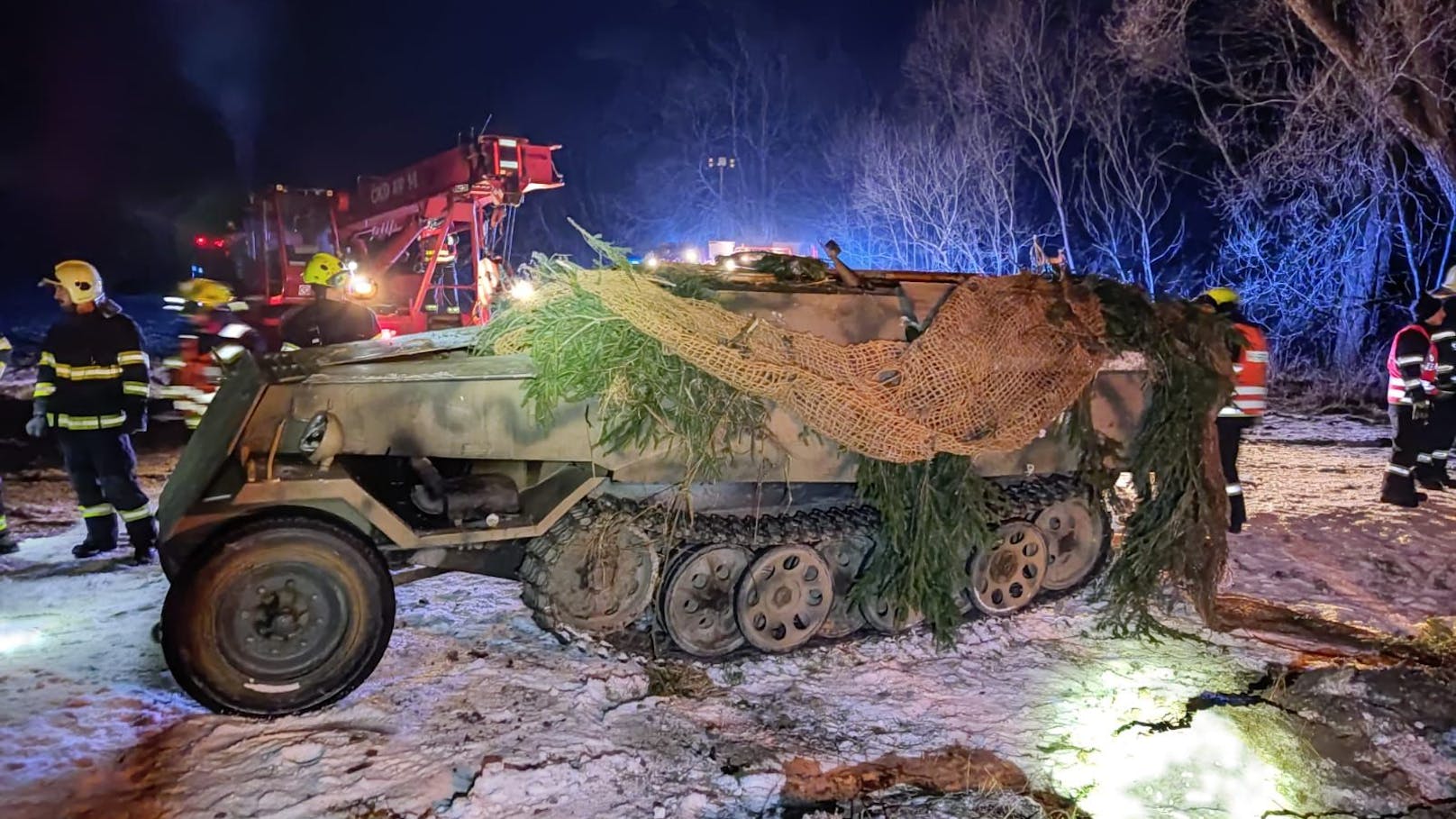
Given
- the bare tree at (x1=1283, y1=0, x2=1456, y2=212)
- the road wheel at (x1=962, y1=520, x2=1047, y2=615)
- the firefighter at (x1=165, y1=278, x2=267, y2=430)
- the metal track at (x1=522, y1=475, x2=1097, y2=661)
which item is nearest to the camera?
the metal track at (x1=522, y1=475, x2=1097, y2=661)

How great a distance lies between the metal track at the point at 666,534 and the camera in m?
4.75

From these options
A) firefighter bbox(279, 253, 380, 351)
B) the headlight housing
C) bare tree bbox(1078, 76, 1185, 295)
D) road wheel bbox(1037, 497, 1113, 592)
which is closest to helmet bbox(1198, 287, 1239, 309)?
road wheel bbox(1037, 497, 1113, 592)

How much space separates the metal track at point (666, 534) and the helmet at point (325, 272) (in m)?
4.22

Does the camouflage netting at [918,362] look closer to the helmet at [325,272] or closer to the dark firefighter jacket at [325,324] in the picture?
the dark firefighter jacket at [325,324]

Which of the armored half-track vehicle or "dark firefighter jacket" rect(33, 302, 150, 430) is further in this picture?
"dark firefighter jacket" rect(33, 302, 150, 430)

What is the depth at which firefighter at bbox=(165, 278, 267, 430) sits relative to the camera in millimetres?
8750

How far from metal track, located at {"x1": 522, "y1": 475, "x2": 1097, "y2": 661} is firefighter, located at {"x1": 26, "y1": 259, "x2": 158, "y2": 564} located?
3.44 meters

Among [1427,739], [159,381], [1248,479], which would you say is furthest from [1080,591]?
[159,381]

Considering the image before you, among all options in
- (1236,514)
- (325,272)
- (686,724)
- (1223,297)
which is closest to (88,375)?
(325,272)

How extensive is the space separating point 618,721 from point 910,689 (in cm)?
146

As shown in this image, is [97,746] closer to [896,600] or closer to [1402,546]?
[896,600]

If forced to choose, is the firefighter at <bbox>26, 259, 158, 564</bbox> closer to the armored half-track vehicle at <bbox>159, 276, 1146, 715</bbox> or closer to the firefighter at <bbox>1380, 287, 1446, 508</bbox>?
the armored half-track vehicle at <bbox>159, 276, 1146, 715</bbox>

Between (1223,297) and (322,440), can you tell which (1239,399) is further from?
(322,440)

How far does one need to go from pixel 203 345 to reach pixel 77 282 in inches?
111
